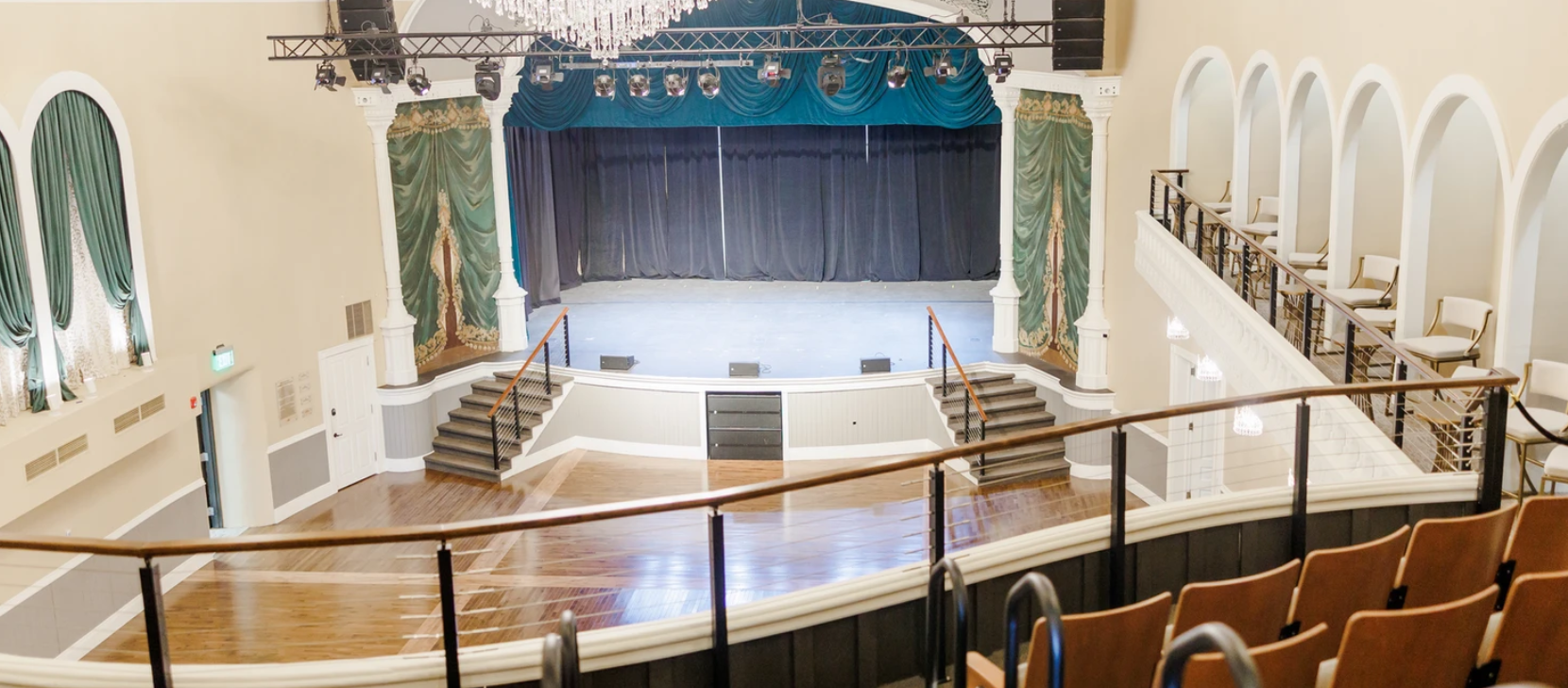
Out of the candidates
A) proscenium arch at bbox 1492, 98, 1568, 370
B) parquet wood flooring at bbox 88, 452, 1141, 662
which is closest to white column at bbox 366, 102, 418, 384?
parquet wood flooring at bbox 88, 452, 1141, 662

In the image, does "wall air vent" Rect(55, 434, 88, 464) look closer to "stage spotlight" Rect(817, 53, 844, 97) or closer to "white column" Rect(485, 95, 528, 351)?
"white column" Rect(485, 95, 528, 351)

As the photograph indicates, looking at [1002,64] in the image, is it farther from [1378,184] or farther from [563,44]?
[563,44]

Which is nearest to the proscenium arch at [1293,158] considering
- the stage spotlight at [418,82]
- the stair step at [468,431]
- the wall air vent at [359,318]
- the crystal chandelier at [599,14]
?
the crystal chandelier at [599,14]

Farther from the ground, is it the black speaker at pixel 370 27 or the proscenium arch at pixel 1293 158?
the black speaker at pixel 370 27

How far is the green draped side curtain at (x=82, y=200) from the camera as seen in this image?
1009cm

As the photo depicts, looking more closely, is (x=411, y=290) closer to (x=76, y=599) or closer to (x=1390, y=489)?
(x=76, y=599)

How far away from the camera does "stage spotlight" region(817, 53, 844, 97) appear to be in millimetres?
12867

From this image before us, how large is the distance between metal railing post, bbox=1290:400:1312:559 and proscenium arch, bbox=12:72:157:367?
905 cm

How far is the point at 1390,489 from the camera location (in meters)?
5.20

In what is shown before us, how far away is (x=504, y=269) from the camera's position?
16.5m

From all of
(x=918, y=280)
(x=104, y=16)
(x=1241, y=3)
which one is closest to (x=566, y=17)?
(x=104, y=16)

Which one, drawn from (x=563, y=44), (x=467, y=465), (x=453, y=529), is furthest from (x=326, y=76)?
(x=453, y=529)

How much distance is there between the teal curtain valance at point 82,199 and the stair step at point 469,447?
411cm

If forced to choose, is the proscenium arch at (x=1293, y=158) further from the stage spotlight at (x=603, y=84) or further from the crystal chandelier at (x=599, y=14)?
the stage spotlight at (x=603, y=84)
